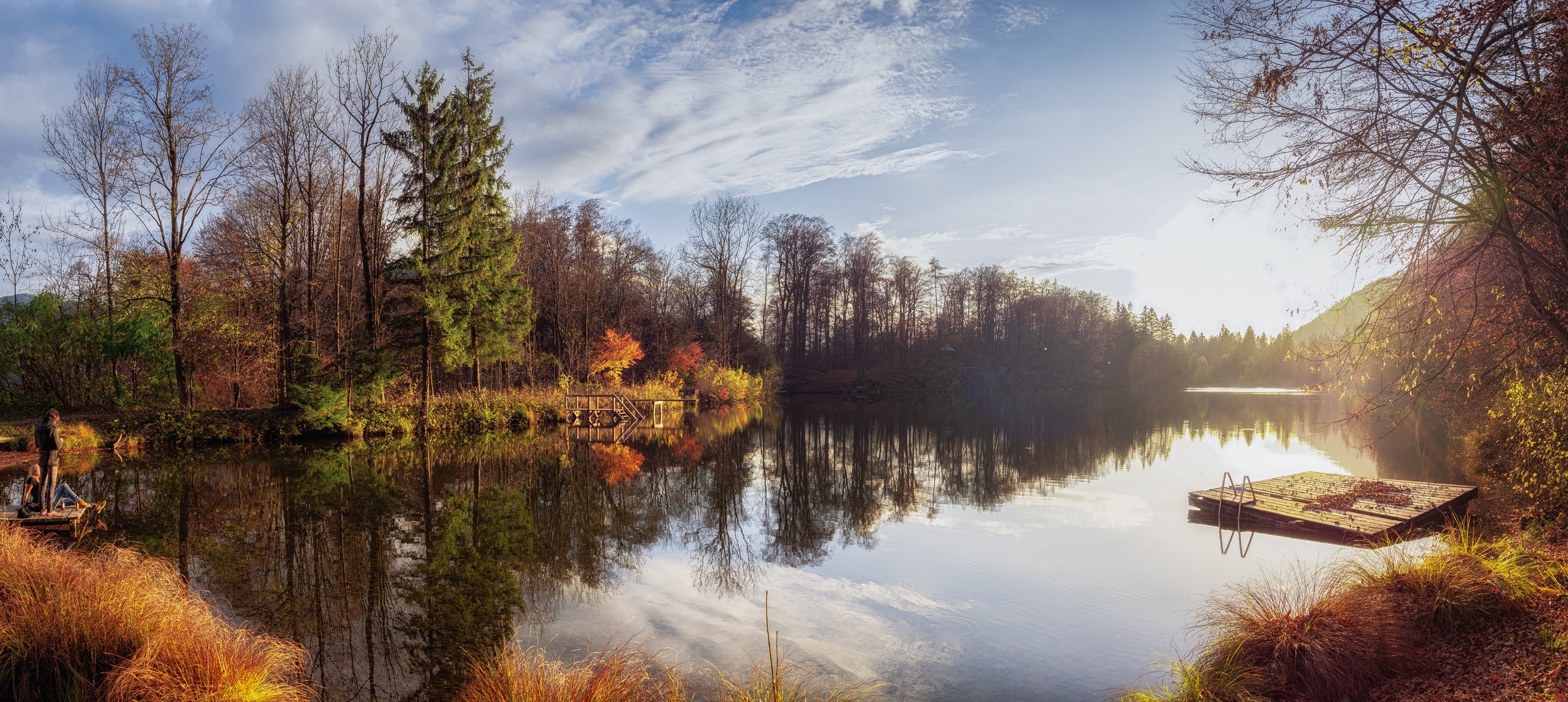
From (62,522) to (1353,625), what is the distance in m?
15.8

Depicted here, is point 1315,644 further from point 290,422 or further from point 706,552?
point 290,422

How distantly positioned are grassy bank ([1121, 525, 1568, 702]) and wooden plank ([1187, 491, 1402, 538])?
4398mm

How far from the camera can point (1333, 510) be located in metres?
13.2

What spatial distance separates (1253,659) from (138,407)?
30.7m

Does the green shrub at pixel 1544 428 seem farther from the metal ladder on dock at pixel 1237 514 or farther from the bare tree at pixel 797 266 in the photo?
the bare tree at pixel 797 266

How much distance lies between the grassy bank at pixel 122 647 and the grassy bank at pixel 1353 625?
21.6 feet

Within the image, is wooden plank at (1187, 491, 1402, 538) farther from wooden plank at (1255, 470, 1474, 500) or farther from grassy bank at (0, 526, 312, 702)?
grassy bank at (0, 526, 312, 702)

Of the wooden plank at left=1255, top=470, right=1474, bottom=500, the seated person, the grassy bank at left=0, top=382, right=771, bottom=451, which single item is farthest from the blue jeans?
the wooden plank at left=1255, top=470, right=1474, bottom=500

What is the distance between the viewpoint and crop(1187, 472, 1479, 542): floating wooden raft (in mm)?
12030

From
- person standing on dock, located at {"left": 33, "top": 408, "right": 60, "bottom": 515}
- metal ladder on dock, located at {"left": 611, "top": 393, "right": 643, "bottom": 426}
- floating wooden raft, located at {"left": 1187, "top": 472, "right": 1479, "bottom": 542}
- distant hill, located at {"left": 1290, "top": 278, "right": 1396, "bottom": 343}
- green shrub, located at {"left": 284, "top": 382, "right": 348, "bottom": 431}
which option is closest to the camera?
distant hill, located at {"left": 1290, "top": 278, "right": 1396, "bottom": 343}

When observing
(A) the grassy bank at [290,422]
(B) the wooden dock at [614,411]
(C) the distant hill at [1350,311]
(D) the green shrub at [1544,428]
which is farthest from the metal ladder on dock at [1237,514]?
(A) the grassy bank at [290,422]

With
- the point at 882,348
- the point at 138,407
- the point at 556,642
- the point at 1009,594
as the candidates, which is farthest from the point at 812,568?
the point at 882,348

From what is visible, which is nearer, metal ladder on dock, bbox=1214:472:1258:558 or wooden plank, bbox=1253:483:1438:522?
metal ladder on dock, bbox=1214:472:1258:558

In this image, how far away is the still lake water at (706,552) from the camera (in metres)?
7.22
